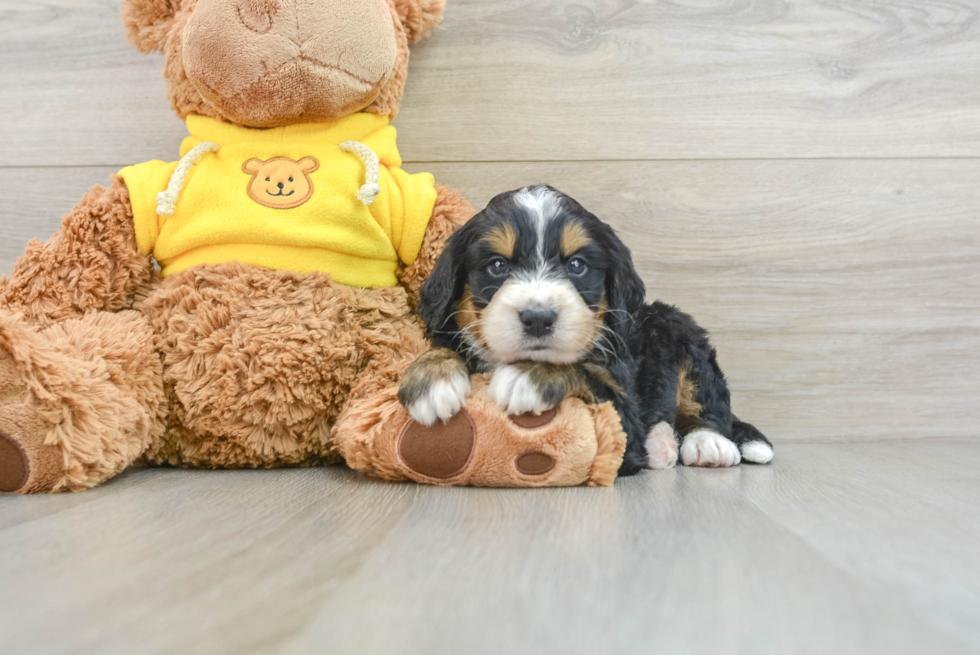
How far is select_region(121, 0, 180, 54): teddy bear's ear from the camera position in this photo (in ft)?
5.36

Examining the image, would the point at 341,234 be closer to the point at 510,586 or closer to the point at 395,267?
the point at 395,267

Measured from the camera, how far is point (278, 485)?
1.32m

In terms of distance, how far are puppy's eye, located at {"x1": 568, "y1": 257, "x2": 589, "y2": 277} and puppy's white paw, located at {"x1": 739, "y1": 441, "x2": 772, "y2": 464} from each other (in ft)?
2.16

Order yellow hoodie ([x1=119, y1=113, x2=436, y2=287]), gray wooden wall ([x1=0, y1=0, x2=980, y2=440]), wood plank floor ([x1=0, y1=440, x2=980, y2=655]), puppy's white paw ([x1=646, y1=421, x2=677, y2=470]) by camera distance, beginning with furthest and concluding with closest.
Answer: gray wooden wall ([x1=0, y1=0, x2=980, y2=440])
puppy's white paw ([x1=646, y1=421, x2=677, y2=470])
yellow hoodie ([x1=119, y1=113, x2=436, y2=287])
wood plank floor ([x1=0, y1=440, x2=980, y2=655])

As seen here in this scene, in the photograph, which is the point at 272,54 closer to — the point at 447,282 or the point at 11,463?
the point at 447,282

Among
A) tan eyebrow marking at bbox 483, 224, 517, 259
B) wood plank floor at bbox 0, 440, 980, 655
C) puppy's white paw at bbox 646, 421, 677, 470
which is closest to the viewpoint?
wood plank floor at bbox 0, 440, 980, 655

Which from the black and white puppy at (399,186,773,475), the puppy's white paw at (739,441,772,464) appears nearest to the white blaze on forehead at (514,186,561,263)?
the black and white puppy at (399,186,773,475)

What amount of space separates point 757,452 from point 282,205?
1.22 metres

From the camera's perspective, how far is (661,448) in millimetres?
1616

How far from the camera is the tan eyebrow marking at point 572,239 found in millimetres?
1376

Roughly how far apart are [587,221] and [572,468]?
19.3 inches

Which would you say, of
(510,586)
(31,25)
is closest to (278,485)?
(510,586)

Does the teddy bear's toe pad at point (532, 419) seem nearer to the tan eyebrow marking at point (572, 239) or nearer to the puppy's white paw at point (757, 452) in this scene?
the tan eyebrow marking at point (572, 239)

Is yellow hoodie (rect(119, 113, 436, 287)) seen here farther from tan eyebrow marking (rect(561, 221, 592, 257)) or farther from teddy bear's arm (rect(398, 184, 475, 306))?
tan eyebrow marking (rect(561, 221, 592, 257))
